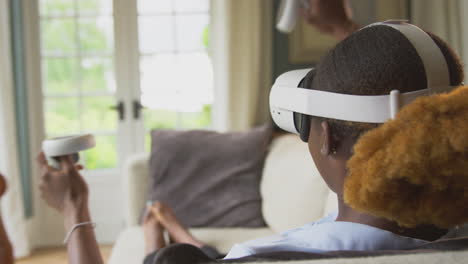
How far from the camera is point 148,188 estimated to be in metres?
3.17

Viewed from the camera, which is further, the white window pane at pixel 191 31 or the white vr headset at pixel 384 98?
the white window pane at pixel 191 31

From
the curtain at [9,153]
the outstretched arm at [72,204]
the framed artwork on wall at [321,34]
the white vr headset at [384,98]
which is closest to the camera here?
the white vr headset at [384,98]

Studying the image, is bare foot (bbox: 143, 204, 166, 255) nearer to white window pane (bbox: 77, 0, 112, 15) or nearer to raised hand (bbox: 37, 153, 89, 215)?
raised hand (bbox: 37, 153, 89, 215)

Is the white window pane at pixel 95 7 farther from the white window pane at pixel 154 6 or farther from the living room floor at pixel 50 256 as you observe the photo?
the living room floor at pixel 50 256

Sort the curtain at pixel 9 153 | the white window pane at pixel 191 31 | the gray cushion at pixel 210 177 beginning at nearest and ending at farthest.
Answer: the gray cushion at pixel 210 177 → the curtain at pixel 9 153 → the white window pane at pixel 191 31

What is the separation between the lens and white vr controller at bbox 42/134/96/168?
Answer: 4.59ft

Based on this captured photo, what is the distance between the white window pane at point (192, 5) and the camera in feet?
13.7

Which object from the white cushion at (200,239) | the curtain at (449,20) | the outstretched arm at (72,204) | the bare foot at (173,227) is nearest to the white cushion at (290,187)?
the white cushion at (200,239)

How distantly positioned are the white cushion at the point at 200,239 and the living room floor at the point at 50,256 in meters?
1.11

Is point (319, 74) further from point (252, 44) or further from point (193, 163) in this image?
point (252, 44)

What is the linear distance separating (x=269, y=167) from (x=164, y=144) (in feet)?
1.75

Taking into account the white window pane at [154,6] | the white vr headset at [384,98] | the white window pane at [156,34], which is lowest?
the white vr headset at [384,98]

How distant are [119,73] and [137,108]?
0.84 ft

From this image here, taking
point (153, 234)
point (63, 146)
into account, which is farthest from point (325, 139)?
point (153, 234)
